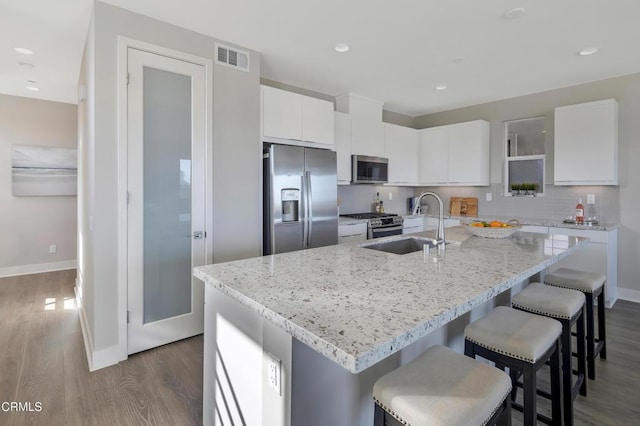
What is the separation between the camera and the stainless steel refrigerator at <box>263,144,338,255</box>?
3402 millimetres

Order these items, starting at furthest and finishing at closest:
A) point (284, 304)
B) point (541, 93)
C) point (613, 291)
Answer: point (541, 93), point (613, 291), point (284, 304)

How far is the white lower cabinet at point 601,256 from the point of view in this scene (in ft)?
12.1

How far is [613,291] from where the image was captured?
3855mm

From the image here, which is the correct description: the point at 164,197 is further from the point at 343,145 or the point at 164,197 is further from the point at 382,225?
the point at 382,225

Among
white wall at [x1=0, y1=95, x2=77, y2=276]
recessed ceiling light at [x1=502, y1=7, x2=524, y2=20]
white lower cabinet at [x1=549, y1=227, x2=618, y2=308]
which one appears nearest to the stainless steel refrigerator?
recessed ceiling light at [x1=502, y1=7, x2=524, y2=20]

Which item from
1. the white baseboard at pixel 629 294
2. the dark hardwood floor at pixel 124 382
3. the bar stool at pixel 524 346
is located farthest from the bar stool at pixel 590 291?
the white baseboard at pixel 629 294

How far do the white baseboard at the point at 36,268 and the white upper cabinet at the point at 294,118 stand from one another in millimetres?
4343

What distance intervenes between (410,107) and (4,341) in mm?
5612

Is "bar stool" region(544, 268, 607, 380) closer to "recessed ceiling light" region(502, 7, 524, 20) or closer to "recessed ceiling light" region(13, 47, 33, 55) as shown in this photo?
"recessed ceiling light" region(502, 7, 524, 20)

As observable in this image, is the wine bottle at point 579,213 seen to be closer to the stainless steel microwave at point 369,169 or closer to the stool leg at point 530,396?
the stainless steel microwave at point 369,169

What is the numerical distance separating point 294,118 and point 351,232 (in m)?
1.54

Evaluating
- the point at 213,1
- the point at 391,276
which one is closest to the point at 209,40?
the point at 213,1

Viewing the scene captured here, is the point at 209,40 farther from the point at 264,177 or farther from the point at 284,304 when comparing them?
the point at 284,304

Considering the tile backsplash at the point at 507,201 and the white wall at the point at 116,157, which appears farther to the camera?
the tile backsplash at the point at 507,201
